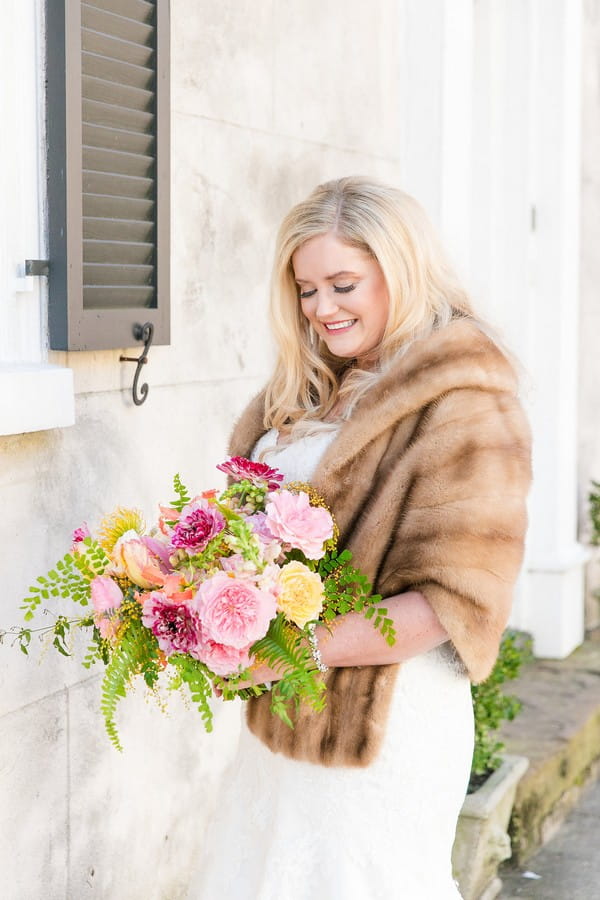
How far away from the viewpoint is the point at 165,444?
356 cm

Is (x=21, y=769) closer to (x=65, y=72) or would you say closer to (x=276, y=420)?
(x=276, y=420)

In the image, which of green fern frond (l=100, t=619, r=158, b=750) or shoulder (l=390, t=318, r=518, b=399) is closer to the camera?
green fern frond (l=100, t=619, r=158, b=750)

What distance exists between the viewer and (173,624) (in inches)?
82.7

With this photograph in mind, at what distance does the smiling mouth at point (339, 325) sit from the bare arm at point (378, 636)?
578 millimetres

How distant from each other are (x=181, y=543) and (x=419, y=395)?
56cm

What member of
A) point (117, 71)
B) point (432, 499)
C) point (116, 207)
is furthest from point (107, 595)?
point (117, 71)

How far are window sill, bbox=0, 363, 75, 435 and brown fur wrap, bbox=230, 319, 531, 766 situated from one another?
668 mm

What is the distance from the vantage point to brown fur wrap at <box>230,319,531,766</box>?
2330mm

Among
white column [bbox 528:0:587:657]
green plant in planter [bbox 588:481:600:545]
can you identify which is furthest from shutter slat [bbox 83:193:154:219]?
green plant in planter [bbox 588:481:600:545]

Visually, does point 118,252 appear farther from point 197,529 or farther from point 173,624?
point 173,624

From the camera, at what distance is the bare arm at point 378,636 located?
92.0 inches

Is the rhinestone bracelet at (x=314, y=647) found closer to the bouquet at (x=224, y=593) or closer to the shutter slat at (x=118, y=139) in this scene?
the bouquet at (x=224, y=593)

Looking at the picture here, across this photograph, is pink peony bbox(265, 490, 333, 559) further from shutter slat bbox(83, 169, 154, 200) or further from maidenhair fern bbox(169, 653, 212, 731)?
shutter slat bbox(83, 169, 154, 200)

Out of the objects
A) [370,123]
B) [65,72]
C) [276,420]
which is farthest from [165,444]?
[370,123]
